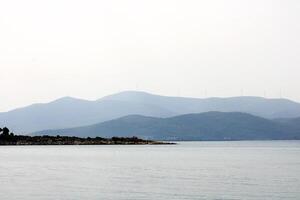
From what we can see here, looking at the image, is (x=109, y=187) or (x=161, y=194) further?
(x=109, y=187)

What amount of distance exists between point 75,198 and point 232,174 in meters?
31.0

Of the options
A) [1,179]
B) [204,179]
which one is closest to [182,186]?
[204,179]

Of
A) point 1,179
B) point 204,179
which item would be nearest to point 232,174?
point 204,179

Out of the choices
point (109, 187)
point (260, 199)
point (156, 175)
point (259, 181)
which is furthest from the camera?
point (156, 175)

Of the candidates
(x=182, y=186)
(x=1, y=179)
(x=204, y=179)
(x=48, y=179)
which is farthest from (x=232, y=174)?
(x=1, y=179)

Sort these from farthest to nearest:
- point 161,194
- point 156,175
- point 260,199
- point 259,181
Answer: point 156,175
point 259,181
point 161,194
point 260,199

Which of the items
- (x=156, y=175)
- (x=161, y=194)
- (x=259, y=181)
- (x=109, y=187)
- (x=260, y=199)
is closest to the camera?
(x=260, y=199)

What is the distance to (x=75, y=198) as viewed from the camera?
50188 mm

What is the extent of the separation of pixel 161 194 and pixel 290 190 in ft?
42.0

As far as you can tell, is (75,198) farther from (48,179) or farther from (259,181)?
(259,181)

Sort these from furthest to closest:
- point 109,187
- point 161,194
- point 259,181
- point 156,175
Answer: point 156,175 < point 259,181 < point 109,187 < point 161,194

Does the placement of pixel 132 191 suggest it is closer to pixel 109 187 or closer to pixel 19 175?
pixel 109 187

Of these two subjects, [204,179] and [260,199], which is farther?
[204,179]

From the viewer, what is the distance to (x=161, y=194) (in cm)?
5288
